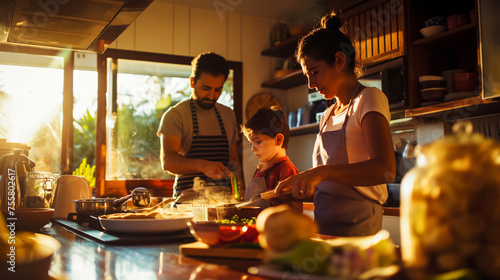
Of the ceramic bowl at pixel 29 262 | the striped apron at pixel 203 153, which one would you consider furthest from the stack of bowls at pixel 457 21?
the ceramic bowl at pixel 29 262

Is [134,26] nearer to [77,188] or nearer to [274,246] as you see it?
[77,188]

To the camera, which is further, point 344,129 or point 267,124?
point 267,124

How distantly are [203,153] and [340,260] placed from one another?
1852 millimetres

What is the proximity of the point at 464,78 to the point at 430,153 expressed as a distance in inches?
87.1

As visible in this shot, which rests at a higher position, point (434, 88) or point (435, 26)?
point (435, 26)

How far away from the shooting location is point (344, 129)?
1470 mm

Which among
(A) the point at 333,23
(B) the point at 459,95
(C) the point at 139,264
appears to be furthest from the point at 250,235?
(B) the point at 459,95

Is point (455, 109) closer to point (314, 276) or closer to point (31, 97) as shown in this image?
point (314, 276)

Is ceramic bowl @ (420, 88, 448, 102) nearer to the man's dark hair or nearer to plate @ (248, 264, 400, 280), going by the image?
the man's dark hair

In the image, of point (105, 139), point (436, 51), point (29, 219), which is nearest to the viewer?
point (29, 219)

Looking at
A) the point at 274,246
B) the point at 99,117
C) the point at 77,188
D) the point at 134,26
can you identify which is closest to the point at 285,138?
the point at 77,188

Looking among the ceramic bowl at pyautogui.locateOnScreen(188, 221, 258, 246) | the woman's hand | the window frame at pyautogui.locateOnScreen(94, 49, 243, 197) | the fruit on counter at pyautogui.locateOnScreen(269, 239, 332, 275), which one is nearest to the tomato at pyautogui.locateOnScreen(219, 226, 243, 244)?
the ceramic bowl at pyautogui.locateOnScreen(188, 221, 258, 246)

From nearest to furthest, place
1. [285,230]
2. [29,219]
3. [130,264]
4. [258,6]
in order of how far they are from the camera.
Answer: [285,230] < [130,264] < [29,219] < [258,6]

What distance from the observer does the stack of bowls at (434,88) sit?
260cm
